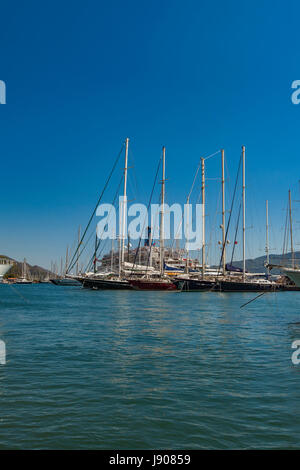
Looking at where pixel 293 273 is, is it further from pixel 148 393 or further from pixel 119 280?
pixel 119 280

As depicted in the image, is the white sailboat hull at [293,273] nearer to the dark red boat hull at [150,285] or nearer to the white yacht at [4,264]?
the white yacht at [4,264]

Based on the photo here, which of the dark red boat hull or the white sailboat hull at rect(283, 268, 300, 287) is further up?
the white sailboat hull at rect(283, 268, 300, 287)

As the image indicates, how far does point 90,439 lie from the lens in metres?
6.75

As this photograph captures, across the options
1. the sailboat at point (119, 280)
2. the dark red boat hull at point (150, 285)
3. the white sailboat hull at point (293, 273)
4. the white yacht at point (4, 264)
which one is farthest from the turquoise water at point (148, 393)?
the sailboat at point (119, 280)

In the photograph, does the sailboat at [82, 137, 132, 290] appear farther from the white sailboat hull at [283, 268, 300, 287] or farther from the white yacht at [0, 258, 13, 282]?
the white sailboat hull at [283, 268, 300, 287]

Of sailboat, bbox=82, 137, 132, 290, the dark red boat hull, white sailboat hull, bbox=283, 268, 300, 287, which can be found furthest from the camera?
sailboat, bbox=82, 137, 132, 290

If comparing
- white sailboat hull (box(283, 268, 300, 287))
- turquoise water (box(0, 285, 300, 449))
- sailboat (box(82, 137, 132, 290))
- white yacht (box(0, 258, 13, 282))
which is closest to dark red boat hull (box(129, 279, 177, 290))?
sailboat (box(82, 137, 132, 290))

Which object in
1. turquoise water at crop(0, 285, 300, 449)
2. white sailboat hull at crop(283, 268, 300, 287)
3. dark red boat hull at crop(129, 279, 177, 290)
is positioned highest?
white sailboat hull at crop(283, 268, 300, 287)

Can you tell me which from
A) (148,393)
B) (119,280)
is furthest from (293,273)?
(119,280)

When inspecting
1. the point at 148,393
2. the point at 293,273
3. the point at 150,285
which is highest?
the point at 293,273

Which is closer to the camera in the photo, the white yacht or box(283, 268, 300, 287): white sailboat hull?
box(283, 268, 300, 287): white sailboat hull
